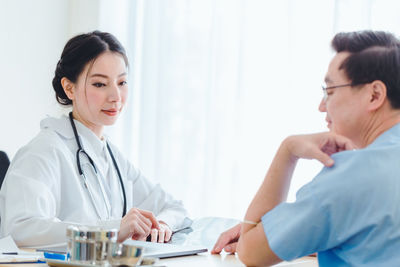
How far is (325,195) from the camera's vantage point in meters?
1.16

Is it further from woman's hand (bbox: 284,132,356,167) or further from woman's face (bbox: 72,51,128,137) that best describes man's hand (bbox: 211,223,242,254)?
woman's face (bbox: 72,51,128,137)

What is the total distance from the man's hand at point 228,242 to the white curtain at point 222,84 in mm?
1419

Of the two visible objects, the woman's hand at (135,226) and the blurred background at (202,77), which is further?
the blurred background at (202,77)

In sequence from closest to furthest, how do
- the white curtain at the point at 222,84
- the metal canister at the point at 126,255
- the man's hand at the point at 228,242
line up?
1. the metal canister at the point at 126,255
2. the man's hand at the point at 228,242
3. the white curtain at the point at 222,84

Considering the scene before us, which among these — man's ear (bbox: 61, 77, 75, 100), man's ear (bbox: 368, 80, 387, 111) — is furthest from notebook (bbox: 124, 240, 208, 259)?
man's ear (bbox: 61, 77, 75, 100)

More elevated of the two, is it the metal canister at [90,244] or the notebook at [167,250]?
the metal canister at [90,244]

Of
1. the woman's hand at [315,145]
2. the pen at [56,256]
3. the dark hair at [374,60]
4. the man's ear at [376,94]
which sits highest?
the dark hair at [374,60]

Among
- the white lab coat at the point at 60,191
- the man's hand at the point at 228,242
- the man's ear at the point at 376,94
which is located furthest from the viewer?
the white lab coat at the point at 60,191

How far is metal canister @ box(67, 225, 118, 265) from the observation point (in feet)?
3.67

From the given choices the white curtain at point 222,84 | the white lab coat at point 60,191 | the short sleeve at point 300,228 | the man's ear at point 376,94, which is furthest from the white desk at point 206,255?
the white curtain at point 222,84

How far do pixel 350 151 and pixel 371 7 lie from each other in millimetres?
1799

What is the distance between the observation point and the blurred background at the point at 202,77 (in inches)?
119

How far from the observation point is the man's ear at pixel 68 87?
2212 millimetres

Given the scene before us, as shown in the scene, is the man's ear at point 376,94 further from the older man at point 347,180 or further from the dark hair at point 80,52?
the dark hair at point 80,52
